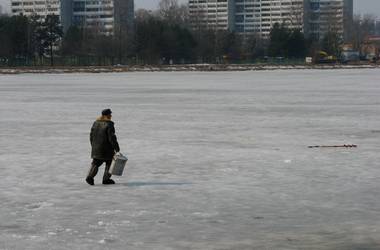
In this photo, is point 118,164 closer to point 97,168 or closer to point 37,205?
point 97,168

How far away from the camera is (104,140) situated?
1206cm

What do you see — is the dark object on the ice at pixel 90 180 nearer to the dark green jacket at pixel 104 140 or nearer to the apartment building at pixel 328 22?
the dark green jacket at pixel 104 140

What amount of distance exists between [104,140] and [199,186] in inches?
64.3

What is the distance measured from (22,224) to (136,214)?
1458 millimetres

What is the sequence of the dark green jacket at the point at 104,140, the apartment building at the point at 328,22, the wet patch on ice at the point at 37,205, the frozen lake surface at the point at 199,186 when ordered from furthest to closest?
the apartment building at the point at 328,22 → the dark green jacket at the point at 104,140 → the wet patch on ice at the point at 37,205 → the frozen lake surface at the point at 199,186

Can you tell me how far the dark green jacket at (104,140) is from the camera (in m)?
12.0

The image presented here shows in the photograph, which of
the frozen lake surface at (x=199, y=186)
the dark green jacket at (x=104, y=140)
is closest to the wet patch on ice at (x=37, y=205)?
the frozen lake surface at (x=199, y=186)

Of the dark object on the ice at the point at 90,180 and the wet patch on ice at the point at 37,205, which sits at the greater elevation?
the dark object on the ice at the point at 90,180

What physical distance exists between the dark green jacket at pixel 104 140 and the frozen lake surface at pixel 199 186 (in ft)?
1.71

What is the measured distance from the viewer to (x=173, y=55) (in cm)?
Result: 11112

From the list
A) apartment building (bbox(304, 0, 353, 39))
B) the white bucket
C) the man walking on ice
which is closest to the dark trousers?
the man walking on ice

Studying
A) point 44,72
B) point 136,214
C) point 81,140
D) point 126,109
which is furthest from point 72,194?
point 44,72

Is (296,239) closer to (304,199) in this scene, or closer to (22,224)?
(304,199)

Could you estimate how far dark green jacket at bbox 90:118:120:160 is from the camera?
11969 millimetres
